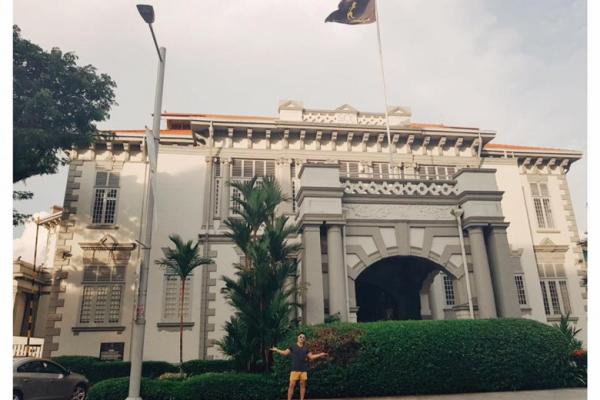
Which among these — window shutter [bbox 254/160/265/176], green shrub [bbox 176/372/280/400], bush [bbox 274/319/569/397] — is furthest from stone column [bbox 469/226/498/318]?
window shutter [bbox 254/160/265/176]

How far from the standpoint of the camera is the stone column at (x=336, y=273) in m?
13.0

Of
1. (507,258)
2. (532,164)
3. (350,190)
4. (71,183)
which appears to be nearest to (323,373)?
(350,190)

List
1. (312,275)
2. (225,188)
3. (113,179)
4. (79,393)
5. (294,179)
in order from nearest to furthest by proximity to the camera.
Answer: (312,275), (79,393), (225,188), (113,179), (294,179)

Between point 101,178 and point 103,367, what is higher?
point 101,178

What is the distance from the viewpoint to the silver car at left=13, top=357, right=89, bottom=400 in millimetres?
11555

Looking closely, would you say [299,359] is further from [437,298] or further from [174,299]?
[437,298]

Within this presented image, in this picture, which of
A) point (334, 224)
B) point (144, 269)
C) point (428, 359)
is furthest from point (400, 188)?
point (144, 269)

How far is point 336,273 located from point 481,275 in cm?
491

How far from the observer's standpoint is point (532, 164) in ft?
85.9

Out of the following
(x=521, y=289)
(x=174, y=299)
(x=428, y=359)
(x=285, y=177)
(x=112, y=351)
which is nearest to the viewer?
(x=428, y=359)

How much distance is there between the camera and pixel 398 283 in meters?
17.8

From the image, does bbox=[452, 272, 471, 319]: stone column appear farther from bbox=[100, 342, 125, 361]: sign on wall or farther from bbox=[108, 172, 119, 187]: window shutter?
bbox=[108, 172, 119, 187]: window shutter

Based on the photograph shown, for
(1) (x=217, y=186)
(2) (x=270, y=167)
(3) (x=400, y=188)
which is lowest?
(3) (x=400, y=188)

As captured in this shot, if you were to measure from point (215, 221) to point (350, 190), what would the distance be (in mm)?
9298
